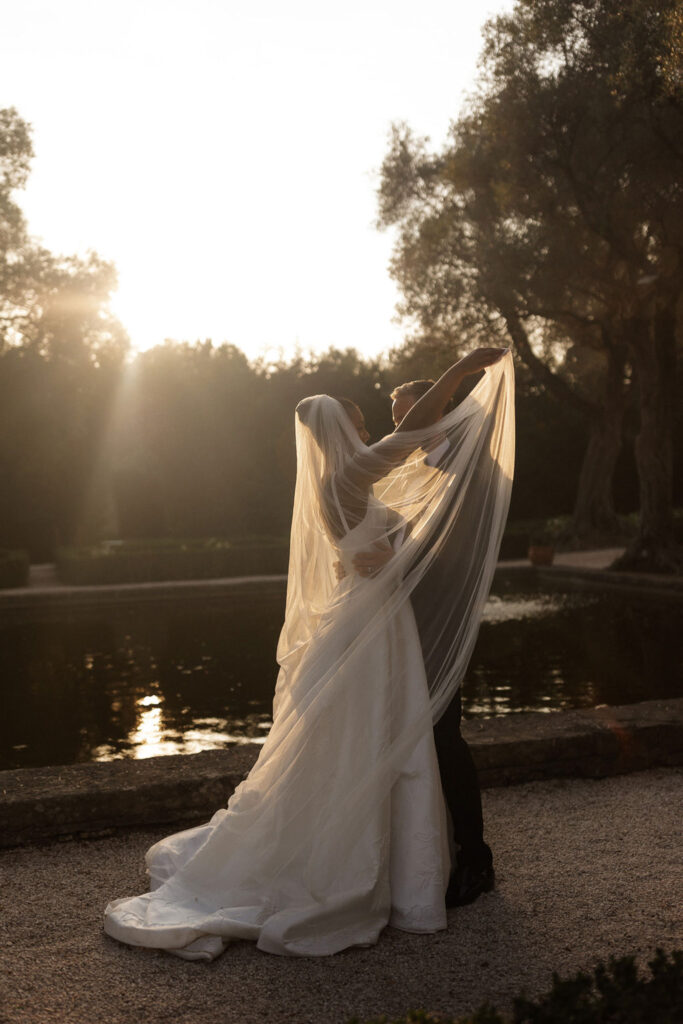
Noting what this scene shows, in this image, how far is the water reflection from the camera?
6.36 meters

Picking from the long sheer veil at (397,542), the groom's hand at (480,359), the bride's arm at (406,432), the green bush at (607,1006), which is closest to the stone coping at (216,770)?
the long sheer veil at (397,542)

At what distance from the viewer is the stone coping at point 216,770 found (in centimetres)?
371

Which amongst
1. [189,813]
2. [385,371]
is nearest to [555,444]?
[385,371]

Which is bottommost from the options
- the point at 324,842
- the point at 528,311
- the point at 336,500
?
the point at 324,842

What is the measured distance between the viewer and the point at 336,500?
128 inches

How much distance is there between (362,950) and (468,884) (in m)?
0.50

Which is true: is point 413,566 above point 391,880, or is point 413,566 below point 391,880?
above

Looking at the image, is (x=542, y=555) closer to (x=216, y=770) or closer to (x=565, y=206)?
(x=565, y=206)

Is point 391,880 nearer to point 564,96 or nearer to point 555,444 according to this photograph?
point 564,96

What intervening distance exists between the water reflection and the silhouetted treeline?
39.9 ft

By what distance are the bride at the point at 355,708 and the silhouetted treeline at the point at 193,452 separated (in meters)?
20.1

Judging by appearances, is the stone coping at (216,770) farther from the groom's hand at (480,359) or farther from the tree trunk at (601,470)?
the tree trunk at (601,470)

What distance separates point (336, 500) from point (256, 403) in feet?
85.7

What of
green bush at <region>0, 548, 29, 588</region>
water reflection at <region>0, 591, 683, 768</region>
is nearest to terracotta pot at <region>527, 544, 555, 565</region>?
water reflection at <region>0, 591, 683, 768</region>
